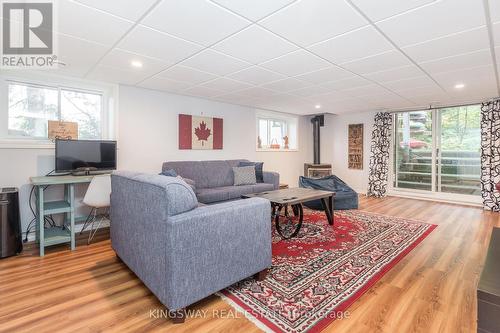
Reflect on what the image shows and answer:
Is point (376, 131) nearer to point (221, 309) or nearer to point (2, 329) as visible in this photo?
point (221, 309)

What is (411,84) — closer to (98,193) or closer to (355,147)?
(355,147)

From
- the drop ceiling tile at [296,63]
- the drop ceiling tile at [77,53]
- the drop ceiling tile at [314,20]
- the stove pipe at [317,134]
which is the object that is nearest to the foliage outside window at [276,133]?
the stove pipe at [317,134]

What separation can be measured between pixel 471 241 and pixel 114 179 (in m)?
4.19

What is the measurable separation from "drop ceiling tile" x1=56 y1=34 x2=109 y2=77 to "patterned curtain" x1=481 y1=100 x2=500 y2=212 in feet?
21.1

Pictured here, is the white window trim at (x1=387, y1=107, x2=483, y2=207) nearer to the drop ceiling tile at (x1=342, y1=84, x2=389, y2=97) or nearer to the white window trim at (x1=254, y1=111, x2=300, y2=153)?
the drop ceiling tile at (x1=342, y1=84, x2=389, y2=97)

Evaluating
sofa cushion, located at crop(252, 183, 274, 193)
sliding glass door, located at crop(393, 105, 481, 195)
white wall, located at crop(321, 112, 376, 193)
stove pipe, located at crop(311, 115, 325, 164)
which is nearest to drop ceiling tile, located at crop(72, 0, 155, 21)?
sofa cushion, located at crop(252, 183, 274, 193)

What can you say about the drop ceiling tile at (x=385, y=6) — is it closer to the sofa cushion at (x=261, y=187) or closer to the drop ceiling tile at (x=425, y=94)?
the drop ceiling tile at (x=425, y=94)

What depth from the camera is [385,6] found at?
1808 millimetres

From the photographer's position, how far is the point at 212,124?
503 cm

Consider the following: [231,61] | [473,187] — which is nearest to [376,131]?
[473,187]

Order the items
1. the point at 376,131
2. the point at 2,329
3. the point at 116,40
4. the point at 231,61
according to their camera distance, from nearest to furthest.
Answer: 1. the point at 2,329
2. the point at 116,40
3. the point at 231,61
4. the point at 376,131

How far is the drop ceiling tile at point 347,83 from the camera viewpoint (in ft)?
11.8

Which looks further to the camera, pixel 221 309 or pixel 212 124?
pixel 212 124

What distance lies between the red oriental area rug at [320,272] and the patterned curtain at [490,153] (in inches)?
84.9
